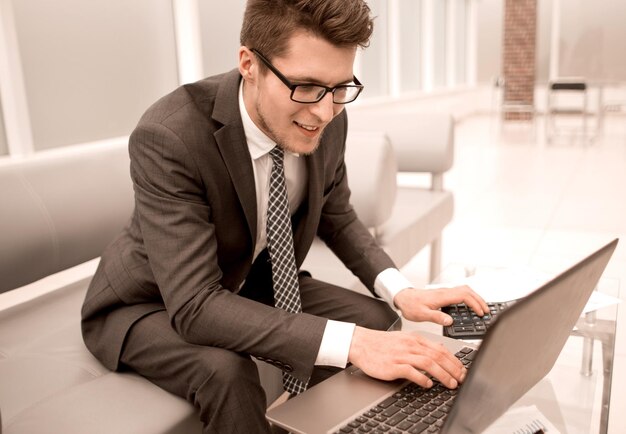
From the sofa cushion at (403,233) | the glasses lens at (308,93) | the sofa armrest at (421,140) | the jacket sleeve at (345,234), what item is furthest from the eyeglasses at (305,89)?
the sofa armrest at (421,140)

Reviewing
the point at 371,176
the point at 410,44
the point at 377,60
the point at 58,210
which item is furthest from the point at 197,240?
the point at 410,44

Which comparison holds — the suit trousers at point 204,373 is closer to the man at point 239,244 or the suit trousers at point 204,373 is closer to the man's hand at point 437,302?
the man at point 239,244

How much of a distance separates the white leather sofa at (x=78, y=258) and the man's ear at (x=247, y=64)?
27.5 inches

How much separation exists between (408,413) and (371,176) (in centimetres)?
142

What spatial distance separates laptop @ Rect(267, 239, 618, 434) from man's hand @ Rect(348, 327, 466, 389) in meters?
0.03

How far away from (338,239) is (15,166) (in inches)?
40.3

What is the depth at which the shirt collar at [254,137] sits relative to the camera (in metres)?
1.28

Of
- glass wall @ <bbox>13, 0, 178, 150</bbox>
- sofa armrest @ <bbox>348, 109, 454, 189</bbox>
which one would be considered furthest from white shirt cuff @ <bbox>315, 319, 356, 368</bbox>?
glass wall @ <bbox>13, 0, 178, 150</bbox>

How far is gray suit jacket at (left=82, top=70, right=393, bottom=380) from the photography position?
1.10m

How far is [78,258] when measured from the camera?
185cm

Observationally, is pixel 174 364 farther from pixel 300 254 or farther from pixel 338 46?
pixel 338 46

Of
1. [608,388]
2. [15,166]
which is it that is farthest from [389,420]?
[15,166]

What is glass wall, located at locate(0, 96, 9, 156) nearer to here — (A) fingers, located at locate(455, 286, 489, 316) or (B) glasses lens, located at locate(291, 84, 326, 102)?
(B) glasses lens, located at locate(291, 84, 326, 102)

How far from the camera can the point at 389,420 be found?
874mm
